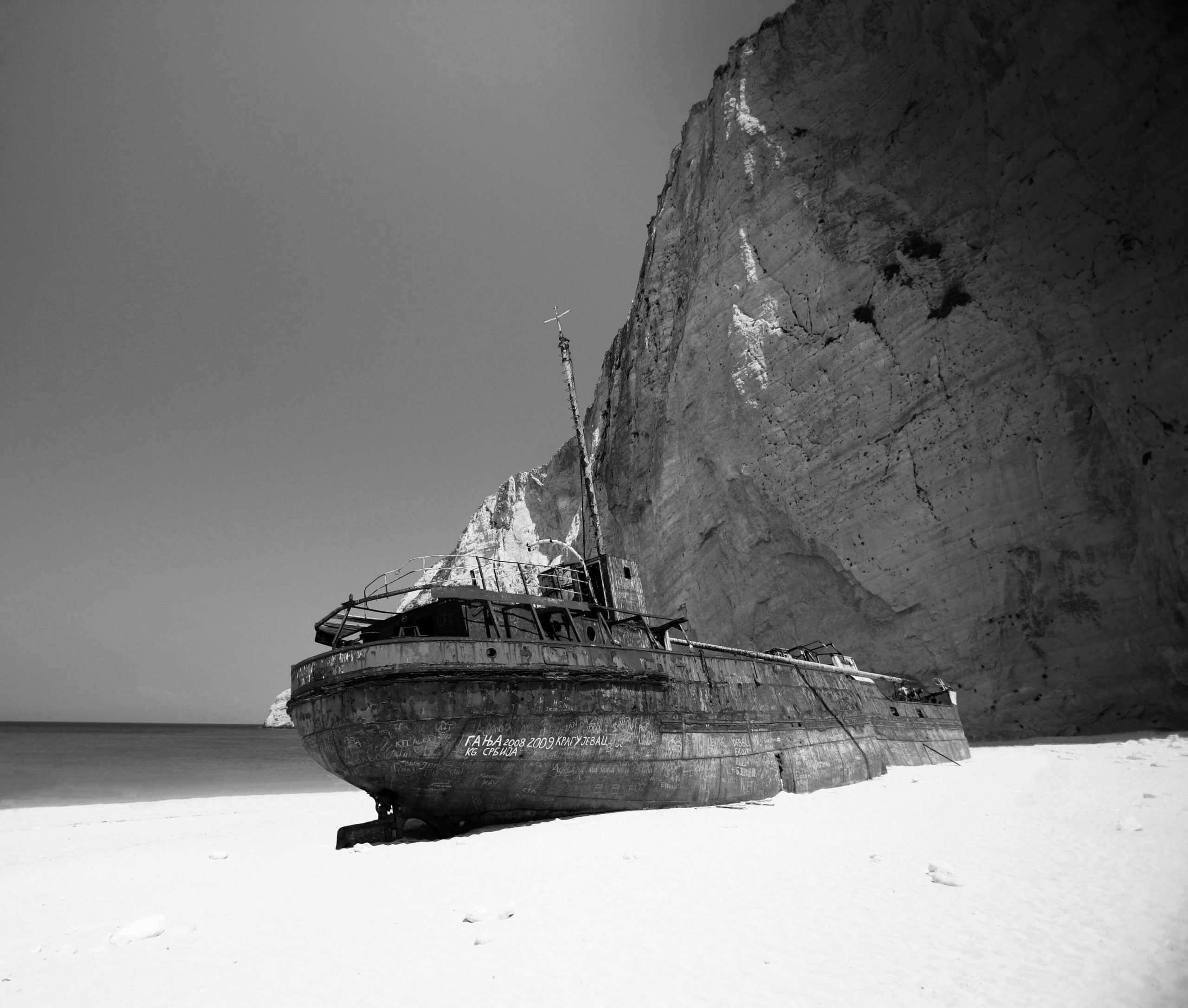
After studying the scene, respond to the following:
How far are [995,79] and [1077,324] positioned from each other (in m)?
10.5

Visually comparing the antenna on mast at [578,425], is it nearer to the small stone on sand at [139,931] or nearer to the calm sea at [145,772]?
the small stone on sand at [139,931]

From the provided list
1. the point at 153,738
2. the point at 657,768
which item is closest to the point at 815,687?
the point at 657,768

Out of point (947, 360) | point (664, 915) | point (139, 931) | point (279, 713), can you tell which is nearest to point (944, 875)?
point (664, 915)

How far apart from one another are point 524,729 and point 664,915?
4841 mm

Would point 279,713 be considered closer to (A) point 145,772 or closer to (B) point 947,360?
(A) point 145,772

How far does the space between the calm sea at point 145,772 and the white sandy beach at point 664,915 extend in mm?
22152

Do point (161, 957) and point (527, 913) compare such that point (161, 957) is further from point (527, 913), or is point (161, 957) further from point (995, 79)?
point (995, 79)

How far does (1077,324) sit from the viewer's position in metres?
22.4

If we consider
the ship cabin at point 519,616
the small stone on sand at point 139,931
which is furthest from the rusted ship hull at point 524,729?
the small stone on sand at point 139,931

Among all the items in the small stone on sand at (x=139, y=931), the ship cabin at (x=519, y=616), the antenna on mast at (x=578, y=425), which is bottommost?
the small stone on sand at (x=139, y=931)

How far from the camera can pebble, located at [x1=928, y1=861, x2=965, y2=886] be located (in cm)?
579

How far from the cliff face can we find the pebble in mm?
20814

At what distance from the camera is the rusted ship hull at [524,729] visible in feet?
30.9

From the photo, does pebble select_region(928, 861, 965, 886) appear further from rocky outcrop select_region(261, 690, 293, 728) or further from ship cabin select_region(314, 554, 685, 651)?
rocky outcrop select_region(261, 690, 293, 728)
